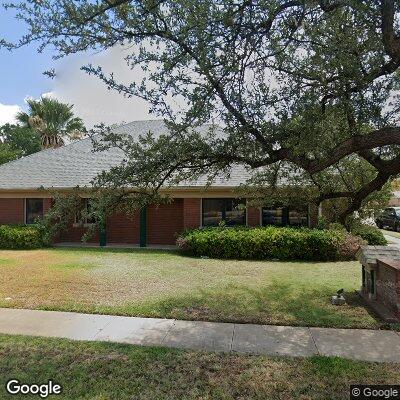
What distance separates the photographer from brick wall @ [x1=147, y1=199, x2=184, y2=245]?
1955cm

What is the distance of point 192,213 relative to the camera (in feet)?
61.2

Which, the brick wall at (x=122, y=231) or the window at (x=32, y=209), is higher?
the window at (x=32, y=209)

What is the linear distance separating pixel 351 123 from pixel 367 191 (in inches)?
53.0

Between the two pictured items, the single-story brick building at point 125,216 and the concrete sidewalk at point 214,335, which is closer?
the concrete sidewalk at point 214,335

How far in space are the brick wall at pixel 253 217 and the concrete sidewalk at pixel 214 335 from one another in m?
11.3

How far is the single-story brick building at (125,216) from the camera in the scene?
18.5 m

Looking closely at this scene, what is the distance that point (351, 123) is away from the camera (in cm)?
679

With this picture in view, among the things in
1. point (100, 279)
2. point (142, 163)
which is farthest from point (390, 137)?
point (100, 279)

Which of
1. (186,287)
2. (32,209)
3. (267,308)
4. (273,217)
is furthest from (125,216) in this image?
(267,308)

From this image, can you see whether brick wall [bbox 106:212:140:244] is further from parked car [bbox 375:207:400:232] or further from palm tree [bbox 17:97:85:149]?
parked car [bbox 375:207:400:232]

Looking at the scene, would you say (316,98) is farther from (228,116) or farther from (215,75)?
(215,75)

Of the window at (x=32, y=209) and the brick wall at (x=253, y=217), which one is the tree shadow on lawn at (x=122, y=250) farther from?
the brick wall at (x=253, y=217)

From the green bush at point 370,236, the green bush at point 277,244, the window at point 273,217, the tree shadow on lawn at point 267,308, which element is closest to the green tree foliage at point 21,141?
the window at point 273,217

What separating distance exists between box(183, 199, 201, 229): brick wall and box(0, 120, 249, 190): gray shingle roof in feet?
3.61
